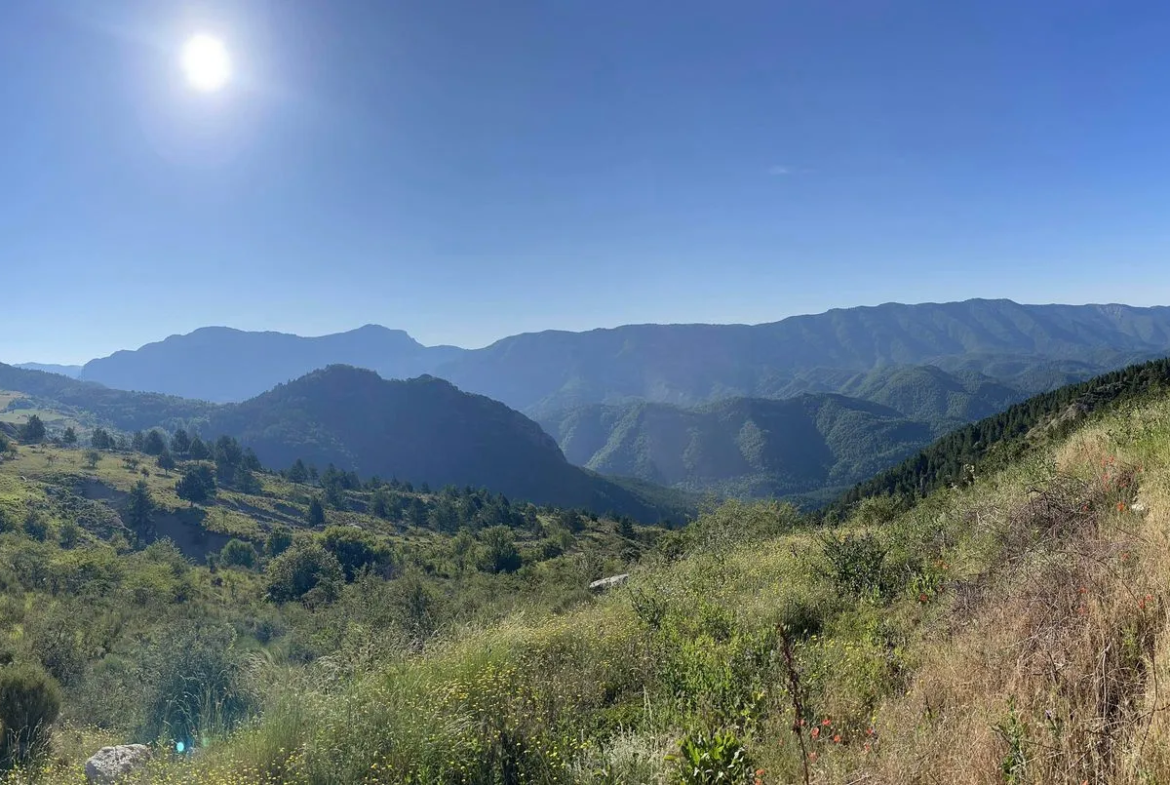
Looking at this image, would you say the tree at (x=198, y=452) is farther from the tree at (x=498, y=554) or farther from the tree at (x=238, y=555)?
the tree at (x=498, y=554)

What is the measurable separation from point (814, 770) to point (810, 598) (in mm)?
3698

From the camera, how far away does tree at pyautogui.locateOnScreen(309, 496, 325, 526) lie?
8050cm

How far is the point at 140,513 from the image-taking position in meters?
66.2

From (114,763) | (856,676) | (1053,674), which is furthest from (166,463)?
(1053,674)

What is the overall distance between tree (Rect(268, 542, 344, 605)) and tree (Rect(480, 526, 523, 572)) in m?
12.3

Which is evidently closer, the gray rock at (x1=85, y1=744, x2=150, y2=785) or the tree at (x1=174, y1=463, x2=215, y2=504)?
the gray rock at (x1=85, y1=744, x2=150, y2=785)

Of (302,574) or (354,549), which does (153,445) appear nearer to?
(354,549)

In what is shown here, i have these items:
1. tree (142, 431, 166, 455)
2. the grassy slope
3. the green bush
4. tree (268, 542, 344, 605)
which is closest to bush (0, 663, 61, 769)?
the grassy slope

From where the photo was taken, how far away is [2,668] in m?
8.28

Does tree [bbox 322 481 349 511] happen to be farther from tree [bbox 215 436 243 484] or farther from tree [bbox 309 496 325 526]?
tree [bbox 215 436 243 484]

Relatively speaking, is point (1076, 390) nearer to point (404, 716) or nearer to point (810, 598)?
point (810, 598)

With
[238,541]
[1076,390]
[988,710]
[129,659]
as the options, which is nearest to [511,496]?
[238,541]

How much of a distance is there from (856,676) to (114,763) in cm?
738

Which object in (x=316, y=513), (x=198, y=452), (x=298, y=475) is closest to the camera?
(x=316, y=513)
